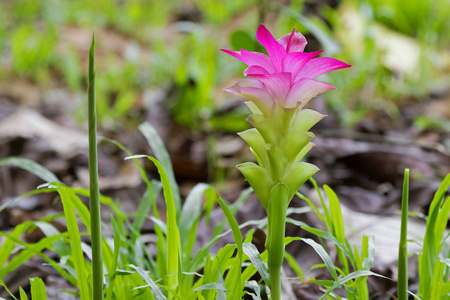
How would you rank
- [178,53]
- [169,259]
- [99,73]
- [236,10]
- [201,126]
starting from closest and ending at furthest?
1. [169,259]
2. [201,126]
3. [99,73]
4. [178,53]
5. [236,10]

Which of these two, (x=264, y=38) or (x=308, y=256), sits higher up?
(x=264, y=38)

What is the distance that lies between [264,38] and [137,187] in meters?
1.04

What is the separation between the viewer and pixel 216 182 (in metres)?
1.68

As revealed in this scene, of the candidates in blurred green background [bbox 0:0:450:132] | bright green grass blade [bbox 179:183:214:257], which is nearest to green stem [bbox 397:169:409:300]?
bright green grass blade [bbox 179:183:214:257]

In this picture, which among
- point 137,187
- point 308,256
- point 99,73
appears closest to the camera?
point 308,256

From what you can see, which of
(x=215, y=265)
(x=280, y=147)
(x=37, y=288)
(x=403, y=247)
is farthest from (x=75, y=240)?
(x=403, y=247)

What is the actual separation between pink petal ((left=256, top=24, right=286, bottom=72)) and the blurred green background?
1.71 ft

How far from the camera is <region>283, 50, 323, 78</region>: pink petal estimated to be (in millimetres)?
522

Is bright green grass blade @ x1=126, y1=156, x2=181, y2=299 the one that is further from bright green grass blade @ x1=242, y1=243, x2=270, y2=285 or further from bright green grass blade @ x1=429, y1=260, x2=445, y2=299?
bright green grass blade @ x1=429, y1=260, x2=445, y2=299

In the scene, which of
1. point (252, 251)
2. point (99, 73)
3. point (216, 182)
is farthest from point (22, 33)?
point (252, 251)

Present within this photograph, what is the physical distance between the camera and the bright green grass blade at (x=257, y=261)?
1.99ft

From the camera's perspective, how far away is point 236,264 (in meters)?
0.67

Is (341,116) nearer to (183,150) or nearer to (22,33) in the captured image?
(183,150)

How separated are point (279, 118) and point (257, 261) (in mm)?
188
